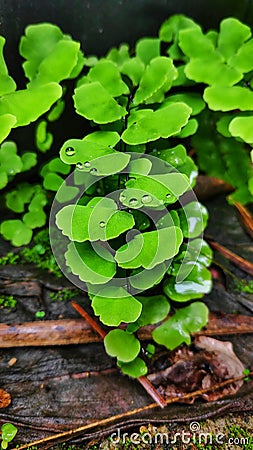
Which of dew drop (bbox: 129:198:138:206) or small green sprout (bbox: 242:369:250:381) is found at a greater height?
dew drop (bbox: 129:198:138:206)

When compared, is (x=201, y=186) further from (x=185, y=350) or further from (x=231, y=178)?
(x=185, y=350)

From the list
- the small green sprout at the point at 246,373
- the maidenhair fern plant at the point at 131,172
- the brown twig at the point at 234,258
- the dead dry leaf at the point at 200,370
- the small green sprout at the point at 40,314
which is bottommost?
the small green sprout at the point at 246,373

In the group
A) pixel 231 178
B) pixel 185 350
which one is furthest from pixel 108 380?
pixel 231 178

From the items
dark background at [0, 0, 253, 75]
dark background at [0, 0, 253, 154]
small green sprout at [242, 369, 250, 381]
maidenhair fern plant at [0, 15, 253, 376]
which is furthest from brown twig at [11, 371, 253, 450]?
dark background at [0, 0, 253, 75]

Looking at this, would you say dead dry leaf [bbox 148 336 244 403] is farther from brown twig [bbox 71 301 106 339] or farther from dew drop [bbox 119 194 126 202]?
dew drop [bbox 119 194 126 202]

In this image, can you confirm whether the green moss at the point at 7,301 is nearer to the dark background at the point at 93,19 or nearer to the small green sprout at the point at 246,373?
the dark background at the point at 93,19

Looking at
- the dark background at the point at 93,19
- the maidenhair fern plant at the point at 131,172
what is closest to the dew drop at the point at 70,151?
the maidenhair fern plant at the point at 131,172

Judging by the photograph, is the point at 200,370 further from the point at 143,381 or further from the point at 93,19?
the point at 93,19
